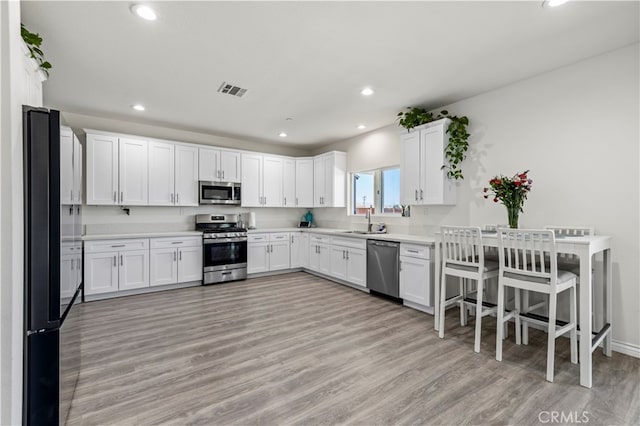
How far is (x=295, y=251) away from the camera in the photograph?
19.2ft

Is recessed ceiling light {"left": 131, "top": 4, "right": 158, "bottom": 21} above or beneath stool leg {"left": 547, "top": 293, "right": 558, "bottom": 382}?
above

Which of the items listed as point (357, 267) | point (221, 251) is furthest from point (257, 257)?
point (357, 267)

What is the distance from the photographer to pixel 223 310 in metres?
3.67

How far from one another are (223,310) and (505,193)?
3.40 metres

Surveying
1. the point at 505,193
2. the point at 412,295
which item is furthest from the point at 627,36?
the point at 412,295

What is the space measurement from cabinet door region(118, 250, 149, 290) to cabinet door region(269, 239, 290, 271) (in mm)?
2032

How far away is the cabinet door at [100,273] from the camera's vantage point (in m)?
3.99

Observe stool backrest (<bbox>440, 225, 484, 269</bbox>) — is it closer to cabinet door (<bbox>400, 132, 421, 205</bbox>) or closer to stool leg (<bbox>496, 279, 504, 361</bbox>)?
stool leg (<bbox>496, 279, 504, 361</bbox>)

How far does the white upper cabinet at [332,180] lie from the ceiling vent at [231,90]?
2445 mm

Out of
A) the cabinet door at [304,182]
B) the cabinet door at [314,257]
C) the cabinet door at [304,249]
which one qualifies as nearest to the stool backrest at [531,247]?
the cabinet door at [314,257]

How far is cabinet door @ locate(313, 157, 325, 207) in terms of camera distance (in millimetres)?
5984

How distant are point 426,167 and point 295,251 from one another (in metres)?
3.05

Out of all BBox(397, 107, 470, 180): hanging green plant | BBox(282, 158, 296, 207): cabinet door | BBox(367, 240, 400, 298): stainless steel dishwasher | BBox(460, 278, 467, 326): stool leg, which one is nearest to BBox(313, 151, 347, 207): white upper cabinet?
BBox(282, 158, 296, 207): cabinet door

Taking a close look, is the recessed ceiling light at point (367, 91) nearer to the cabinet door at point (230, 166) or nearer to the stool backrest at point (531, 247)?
the stool backrest at point (531, 247)
